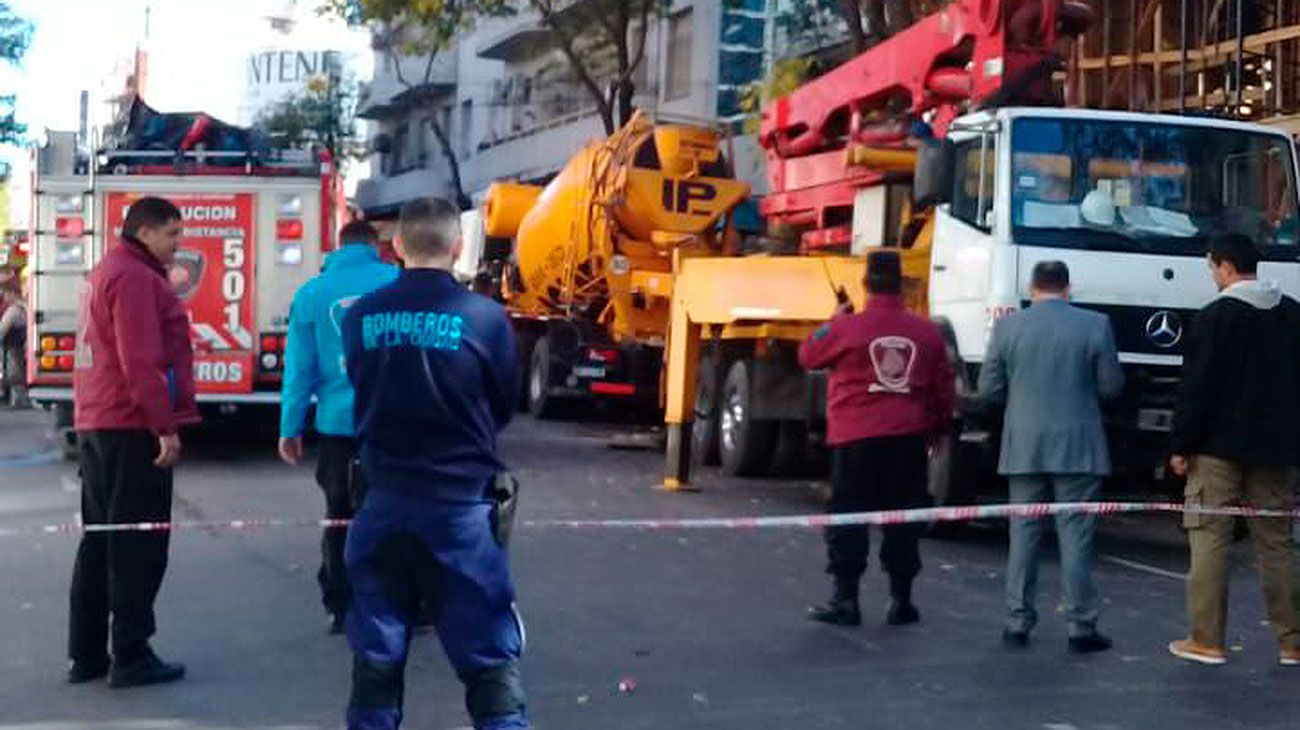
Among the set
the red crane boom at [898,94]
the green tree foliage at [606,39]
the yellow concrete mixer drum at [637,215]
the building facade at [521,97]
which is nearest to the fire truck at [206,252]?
the yellow concrete mixer drum at [637,215]

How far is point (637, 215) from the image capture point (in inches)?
769

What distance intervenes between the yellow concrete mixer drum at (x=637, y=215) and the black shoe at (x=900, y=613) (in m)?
9.16

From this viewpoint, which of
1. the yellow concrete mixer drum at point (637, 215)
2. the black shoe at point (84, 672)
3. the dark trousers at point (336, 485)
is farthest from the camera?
the yellow concrete mixer drum at point (637, 215)

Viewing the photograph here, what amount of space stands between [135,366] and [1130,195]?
7.01 metres

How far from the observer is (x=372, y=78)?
60500mm

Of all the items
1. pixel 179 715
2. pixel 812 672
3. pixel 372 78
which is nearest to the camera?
pixel 179 715

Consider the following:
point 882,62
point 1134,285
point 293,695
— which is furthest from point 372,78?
point 293,695

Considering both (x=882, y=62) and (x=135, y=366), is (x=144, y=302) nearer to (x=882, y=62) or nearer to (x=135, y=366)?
(x=135, y=366)

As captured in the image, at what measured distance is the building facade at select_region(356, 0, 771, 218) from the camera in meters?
35.6

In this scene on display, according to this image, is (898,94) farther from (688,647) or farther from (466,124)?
(466,124)

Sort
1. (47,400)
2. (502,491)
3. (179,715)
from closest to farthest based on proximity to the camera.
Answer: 1. (502,491)
2. (179,715)
3. (47,400)

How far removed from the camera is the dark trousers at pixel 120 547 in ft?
25.4

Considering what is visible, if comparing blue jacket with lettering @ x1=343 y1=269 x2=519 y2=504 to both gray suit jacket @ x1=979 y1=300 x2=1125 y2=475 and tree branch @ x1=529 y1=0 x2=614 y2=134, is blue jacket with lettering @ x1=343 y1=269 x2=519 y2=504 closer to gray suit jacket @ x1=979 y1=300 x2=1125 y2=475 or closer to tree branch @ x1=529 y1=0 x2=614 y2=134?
gray suit jacket @ x1=979 y1=300 x2=1125 y2=475

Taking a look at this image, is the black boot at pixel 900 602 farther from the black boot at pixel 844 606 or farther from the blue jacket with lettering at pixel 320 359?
the blue jacket with lettering at pixel 320 359
